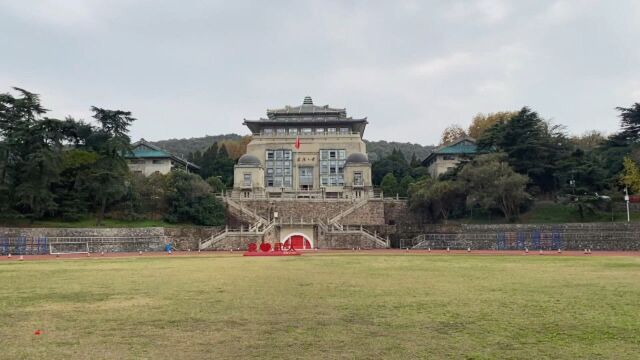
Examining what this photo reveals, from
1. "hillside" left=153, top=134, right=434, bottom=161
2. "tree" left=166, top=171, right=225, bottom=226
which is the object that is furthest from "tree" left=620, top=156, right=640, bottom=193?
"hillside" left=153, top=134, right=434, bottom=161

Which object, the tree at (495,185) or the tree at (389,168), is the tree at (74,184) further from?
the tree at (389,168)

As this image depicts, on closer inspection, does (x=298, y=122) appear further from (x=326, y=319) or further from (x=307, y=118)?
(x=326, y=319)

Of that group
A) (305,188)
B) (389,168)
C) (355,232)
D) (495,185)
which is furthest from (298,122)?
(495,185)

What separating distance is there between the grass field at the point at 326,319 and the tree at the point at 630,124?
47705 millimetres

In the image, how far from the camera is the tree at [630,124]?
182 feet

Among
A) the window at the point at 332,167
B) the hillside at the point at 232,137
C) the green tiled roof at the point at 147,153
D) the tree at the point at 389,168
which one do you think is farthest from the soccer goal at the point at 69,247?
the hillside at the point at 232,137

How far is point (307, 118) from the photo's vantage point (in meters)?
78.7

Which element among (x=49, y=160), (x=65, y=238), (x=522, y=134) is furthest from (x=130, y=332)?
(x=522, y=134)

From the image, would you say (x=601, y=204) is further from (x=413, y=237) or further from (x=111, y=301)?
(x=111, y=301)

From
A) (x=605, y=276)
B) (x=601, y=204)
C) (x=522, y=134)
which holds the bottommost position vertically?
(x=605, y=276)

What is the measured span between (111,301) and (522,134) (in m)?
50.9

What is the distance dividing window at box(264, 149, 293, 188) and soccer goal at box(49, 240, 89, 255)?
33.7m

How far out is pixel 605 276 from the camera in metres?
17.0

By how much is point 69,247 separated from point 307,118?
42.5 m
